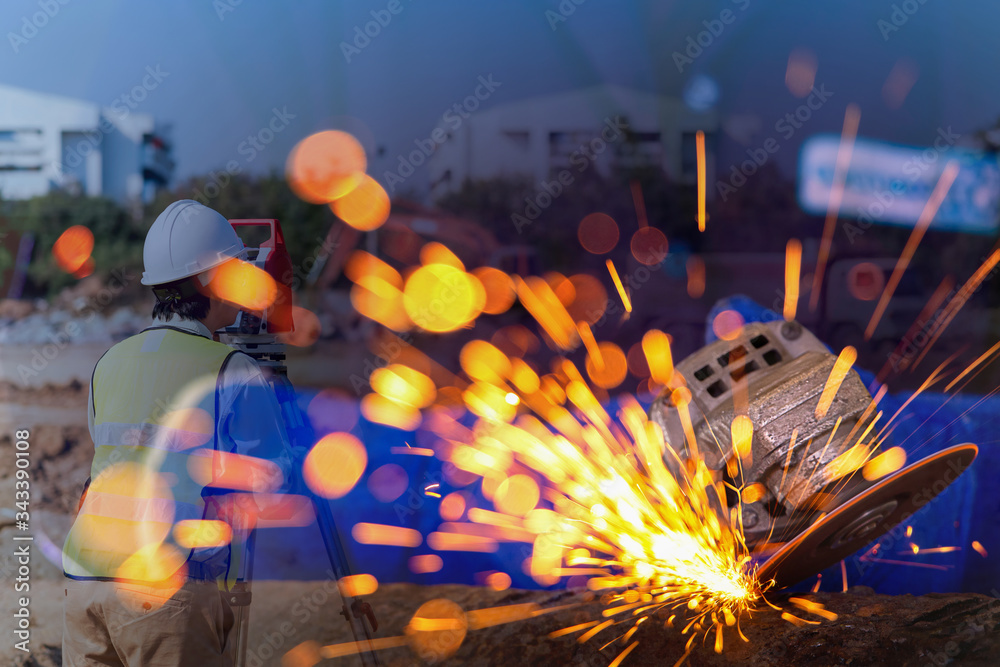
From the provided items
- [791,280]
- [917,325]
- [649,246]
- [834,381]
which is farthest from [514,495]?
[917,325]

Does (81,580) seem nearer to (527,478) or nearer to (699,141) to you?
(527,478)

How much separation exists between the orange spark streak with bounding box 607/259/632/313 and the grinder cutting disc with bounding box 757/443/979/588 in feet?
20.1

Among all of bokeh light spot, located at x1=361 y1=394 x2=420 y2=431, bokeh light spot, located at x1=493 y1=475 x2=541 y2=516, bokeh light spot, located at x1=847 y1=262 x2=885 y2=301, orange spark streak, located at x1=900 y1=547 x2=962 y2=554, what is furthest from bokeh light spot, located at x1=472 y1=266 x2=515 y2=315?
orange spark streak, located at x1=900 y1=547 x2=962 y2=554

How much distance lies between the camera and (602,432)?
17.8 ft

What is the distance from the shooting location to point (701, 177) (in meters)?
9.46

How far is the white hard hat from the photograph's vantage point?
6.75 ft

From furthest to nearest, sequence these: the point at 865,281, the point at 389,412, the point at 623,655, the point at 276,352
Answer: the point at 865,281 → the point at 389,412 → the point at 623,655 → the point at 276,352

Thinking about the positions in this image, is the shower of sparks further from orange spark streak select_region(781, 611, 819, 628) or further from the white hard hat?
the white hard hat

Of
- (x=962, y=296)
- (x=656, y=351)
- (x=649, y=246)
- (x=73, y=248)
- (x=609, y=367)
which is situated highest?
(x=73, y=248)

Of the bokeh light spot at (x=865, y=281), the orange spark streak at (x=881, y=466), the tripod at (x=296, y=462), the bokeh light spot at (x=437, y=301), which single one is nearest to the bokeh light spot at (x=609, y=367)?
the bokeh light spot at (x=437, y=301)

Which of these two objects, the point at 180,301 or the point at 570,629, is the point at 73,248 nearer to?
the point at 180,301

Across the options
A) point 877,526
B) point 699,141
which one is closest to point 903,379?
point 699,141

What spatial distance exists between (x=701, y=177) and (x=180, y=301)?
8.69 meters

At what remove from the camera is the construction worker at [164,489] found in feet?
6.33
